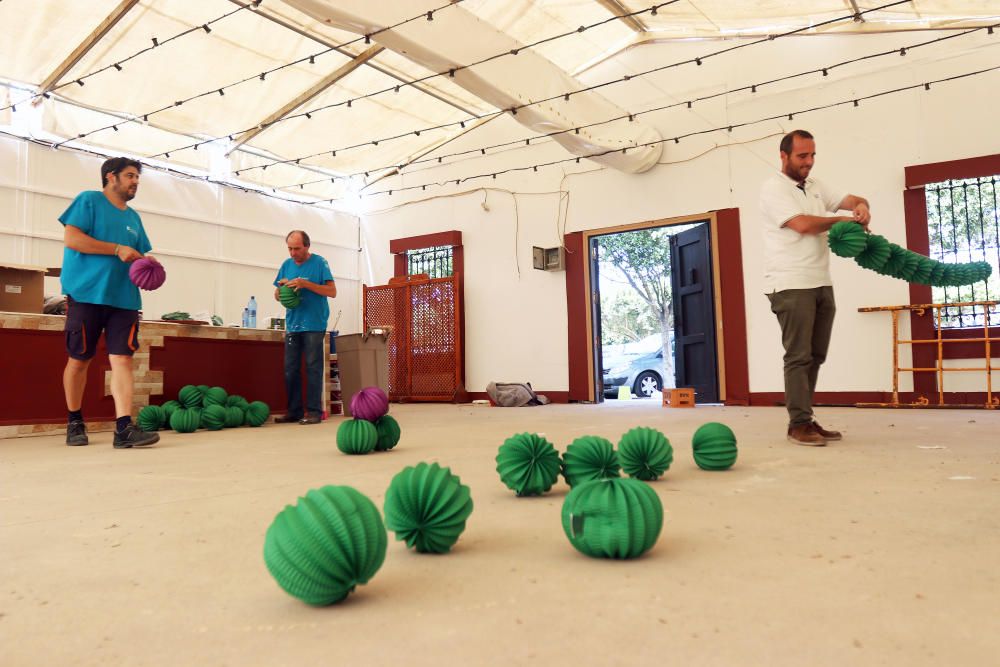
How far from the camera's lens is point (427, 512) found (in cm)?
132

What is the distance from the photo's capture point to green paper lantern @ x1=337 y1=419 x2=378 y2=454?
9.91 feet

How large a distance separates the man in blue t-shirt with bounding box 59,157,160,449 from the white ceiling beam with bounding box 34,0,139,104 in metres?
2.96

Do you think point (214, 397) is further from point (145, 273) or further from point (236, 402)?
point (145, 273)

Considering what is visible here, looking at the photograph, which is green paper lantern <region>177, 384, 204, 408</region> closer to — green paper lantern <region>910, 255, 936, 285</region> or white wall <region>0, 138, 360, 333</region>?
white wall <region>0, 138, 360, 333</region>

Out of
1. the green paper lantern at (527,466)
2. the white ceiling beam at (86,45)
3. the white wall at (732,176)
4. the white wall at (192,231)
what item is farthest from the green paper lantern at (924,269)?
the white wall at (192,231)

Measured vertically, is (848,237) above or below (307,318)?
above

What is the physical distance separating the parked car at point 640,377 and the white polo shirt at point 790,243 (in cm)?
803

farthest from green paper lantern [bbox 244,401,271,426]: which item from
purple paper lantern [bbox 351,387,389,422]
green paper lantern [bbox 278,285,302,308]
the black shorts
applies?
purple paper lantern [bbox 351,387,389,422]

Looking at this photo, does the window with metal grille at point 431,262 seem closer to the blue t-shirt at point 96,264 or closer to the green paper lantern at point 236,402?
the green paper lantern at point 236,402

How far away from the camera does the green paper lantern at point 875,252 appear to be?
3182mm

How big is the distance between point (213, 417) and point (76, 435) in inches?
40.9

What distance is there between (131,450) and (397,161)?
7137 mm

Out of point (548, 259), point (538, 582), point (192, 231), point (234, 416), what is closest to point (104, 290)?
point (234, 416)

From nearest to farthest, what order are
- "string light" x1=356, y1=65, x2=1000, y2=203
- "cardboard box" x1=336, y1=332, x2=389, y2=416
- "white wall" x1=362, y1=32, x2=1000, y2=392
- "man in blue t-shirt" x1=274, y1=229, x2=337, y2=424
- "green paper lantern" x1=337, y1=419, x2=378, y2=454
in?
"green paper lantern" x1=337, y1=419, x2=378, y2=454, "man in blue t-shirt" x1=274, y1=229, x2=337, y2=424, "string light" x1=356, y1=65, x2=1000, y2=203, "cardboard box" x1=336, y1=332, x2=389, y2=416, "white wall" x1=362, y1=32, x2=1000, y2=392
